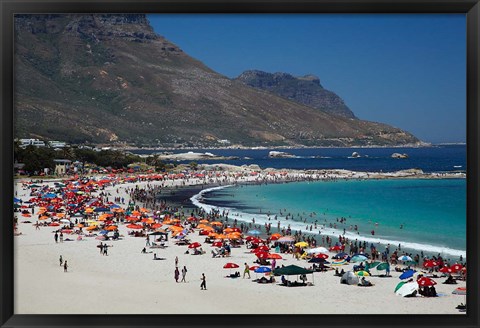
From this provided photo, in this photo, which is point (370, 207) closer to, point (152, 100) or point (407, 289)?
point (407, 289)

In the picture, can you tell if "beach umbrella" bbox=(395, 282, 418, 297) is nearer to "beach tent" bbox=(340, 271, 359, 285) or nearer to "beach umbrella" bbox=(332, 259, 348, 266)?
"beach tent" bbox=(340, 271, 359, 285)

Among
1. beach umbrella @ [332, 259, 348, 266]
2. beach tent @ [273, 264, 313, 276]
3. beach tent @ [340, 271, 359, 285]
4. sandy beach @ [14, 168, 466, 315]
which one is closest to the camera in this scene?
sandy beach @ [14, 168, 466, 315]

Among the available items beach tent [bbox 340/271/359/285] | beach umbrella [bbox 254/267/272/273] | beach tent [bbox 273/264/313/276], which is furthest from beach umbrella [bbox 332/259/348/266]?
beach tent [bbox 273/264/313/276]

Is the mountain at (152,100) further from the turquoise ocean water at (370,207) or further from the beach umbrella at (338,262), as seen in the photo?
the beach umbrella at (338,262)

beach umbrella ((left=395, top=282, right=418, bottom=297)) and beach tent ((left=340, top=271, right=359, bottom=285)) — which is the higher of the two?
beach umbrella ((left=395, top=282, right=418, bottom=297))

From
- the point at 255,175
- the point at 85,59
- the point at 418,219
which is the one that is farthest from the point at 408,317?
the point at 85,59
